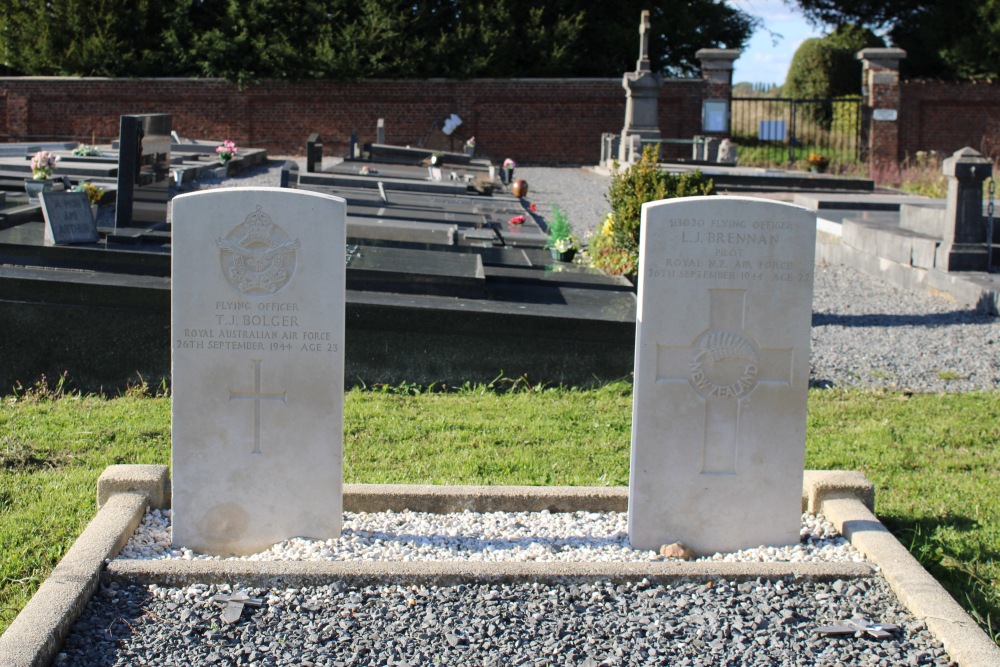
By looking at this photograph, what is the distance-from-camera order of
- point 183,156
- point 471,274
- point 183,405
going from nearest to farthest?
point 183,405 → point 471,274 → point 183,156

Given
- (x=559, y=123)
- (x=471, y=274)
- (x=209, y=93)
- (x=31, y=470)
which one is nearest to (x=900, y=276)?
(x=471, y=274)

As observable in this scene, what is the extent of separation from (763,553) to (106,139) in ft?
97.4

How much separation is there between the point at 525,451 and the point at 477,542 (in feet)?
4.71

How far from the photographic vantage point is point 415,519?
14.7 ft

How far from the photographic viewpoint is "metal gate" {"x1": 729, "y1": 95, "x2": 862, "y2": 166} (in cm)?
2830

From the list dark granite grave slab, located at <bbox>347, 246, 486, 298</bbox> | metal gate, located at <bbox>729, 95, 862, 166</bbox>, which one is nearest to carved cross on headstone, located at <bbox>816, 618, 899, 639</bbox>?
dark granite grave slab, located at <bbox>347, 246, 486, 298</bbox>

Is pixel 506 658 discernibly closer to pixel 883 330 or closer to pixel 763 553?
pixel 763 553

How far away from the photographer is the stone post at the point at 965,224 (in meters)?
11.0

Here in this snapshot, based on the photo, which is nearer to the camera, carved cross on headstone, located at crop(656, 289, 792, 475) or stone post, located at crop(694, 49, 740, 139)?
carved cross on headstone, located at crop(656, 289, 792, 475)

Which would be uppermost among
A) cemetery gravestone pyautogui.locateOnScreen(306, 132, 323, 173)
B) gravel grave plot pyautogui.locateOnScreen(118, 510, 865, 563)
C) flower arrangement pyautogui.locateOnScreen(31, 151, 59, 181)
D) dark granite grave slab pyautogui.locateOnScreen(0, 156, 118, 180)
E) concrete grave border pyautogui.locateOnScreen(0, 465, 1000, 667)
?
cemetery gravestone pyautogui.locateOnScreen(306, 132, 323, 173)

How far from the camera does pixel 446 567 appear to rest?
378 cm

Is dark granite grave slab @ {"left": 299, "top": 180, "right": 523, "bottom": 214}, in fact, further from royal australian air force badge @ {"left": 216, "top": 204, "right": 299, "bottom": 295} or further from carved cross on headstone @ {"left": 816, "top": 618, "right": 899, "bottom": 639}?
carved cross on headstone @ {"left": 816, "top": 618, "right": 899, "bottom": 639}

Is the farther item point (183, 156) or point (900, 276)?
point (183, 156)

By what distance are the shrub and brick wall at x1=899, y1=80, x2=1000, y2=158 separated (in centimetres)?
2171
